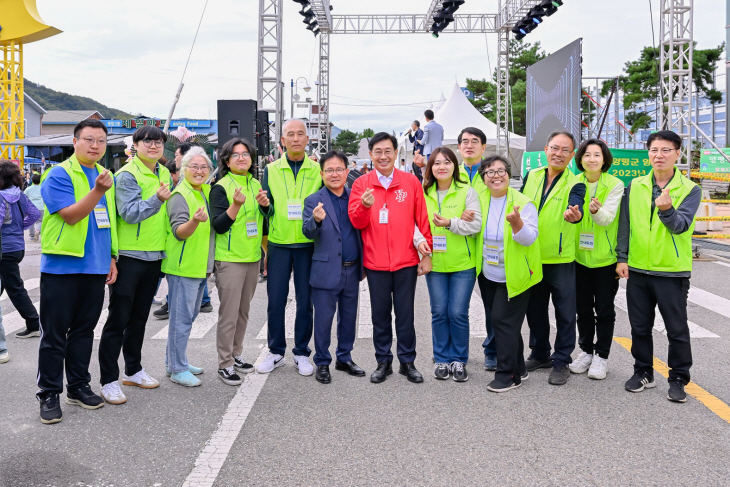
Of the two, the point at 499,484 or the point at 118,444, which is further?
the point at 118,444

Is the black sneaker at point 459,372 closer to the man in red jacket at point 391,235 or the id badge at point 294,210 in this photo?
the man in red jacket at point 391,235

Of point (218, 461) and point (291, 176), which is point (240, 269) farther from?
point (218, 461)

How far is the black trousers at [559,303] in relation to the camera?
4992 mm

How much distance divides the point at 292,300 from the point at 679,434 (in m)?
5.75

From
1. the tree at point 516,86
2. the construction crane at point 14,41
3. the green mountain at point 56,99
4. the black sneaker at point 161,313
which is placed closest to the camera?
the black sneaker at point 161,313

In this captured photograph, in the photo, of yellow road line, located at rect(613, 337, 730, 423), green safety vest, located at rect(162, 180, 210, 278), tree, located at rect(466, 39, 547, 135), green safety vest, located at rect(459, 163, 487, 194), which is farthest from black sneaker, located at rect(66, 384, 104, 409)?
tree, located at rect(466, 39, 547, 135)

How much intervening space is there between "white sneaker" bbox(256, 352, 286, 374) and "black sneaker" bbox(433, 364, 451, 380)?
137 cm

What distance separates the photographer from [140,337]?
491cm

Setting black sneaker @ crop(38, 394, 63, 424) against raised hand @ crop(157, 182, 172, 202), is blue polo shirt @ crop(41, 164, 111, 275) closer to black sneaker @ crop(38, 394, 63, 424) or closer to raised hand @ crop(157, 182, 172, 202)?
raised hand @ crop(157, 182, 172, 202)

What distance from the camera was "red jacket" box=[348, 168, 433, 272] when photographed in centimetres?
495

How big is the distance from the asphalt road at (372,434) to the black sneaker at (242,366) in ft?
0.70

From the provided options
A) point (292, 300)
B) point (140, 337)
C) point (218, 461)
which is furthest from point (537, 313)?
point (292, 300)

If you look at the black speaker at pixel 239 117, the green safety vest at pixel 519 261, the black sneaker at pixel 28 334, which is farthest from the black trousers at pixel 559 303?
the black speaker at pixel 239 117

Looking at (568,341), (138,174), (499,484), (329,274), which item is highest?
(138,174)
